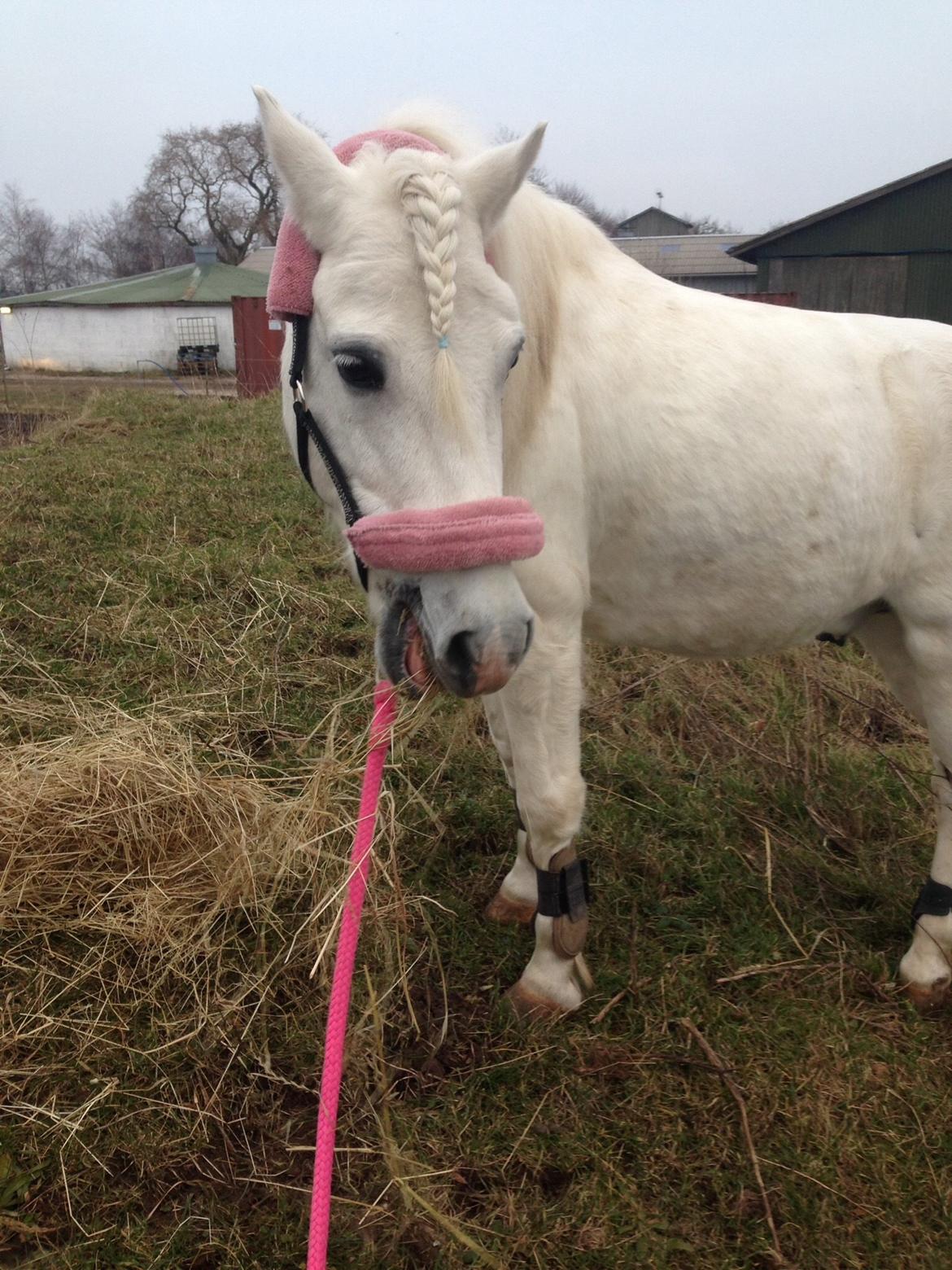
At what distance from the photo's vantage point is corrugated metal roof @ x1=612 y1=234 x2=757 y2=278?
33.4m

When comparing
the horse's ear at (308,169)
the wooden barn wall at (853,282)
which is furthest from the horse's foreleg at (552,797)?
the wooden barn wall at (853,282)

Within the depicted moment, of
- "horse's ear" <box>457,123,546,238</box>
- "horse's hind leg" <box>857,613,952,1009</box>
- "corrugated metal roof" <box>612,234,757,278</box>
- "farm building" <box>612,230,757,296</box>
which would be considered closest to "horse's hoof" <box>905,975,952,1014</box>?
"horse's hind leg" <box>857,613,952,1009</box>

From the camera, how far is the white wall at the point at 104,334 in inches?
1166

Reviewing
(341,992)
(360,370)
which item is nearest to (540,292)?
(360,370)

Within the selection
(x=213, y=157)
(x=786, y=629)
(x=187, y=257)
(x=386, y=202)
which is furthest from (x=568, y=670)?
(x=187, y=257)

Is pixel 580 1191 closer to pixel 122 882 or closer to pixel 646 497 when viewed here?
pixel 122 882

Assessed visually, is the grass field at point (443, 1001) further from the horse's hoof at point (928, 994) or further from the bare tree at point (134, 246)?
the bare tree at point (134, 246)

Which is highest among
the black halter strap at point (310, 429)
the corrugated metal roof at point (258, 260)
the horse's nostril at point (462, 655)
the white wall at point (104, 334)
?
the corrugated metal roof at point (258, 260)

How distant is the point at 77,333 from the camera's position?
101 feet


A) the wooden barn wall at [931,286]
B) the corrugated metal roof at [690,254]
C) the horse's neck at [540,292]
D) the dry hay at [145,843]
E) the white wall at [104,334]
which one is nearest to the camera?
the horse's neck at [540,292]

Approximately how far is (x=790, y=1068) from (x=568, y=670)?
1.27 metres

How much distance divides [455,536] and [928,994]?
7.41ft

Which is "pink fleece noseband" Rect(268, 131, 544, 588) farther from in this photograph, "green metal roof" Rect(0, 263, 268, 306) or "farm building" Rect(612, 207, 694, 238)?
"farm building" Rect(612, 207, 694, 238)

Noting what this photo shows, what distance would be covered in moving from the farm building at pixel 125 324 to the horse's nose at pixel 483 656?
1142 inches
